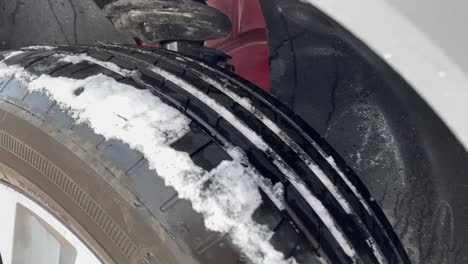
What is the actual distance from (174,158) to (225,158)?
91 millimetres

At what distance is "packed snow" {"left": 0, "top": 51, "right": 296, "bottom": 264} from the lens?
0.99 metres

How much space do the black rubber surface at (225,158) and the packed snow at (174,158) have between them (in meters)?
0.02

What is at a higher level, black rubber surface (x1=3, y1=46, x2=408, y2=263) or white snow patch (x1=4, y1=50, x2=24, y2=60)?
white snow patch (x1=4, y1=50, x2=24, y2=60)

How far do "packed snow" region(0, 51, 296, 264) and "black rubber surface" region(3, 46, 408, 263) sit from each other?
2 cm

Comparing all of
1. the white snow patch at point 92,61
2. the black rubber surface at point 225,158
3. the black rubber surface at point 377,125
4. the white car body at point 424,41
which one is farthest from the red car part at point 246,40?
the white car body at point 424,41

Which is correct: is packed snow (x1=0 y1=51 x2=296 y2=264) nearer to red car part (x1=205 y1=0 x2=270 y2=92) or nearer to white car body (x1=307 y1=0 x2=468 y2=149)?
white car body (x1=307 y1=0 x2=468 y2=149)

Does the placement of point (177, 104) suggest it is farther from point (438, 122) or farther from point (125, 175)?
point (438, 122)

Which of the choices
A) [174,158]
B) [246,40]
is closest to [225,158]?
[174,158]

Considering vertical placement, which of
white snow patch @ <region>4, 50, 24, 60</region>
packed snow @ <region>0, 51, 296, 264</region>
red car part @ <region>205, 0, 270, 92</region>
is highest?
red car part @ <region>205, 0, 270, 92</region>

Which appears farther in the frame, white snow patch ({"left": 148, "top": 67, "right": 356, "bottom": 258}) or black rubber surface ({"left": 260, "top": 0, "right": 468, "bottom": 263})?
black rubber surface ({"left": 260, "top": 0, "right": 468, "bottom": 263})

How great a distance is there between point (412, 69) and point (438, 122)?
189 millimetres

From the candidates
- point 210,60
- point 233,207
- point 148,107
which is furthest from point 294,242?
point 210,60

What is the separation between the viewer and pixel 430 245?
146cm

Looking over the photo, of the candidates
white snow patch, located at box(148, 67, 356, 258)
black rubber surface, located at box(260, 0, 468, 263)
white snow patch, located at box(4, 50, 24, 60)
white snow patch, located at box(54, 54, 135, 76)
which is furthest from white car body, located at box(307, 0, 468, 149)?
white snow patch, located at box(4, 50, 24, 60)
